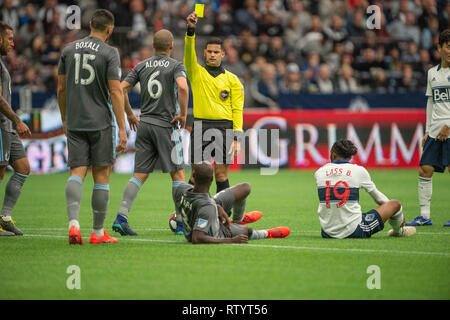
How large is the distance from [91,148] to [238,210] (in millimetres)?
2110

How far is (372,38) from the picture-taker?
79.2 feet

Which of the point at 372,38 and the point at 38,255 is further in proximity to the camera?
the point at 372,38

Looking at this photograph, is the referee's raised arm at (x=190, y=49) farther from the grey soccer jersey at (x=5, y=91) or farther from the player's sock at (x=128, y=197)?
the grey soccer jersey at (x=5, y=91)

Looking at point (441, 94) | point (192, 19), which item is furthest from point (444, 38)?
point (192, 19)

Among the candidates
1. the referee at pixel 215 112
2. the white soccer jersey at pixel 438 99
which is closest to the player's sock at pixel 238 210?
the referee at pixel 215 112

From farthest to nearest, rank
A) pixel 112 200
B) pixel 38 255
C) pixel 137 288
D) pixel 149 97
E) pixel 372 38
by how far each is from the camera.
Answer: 1. pixel 372 38
2. pixel 112 200
3. pixel 149 97
4. pixel 38 255
5. pixel 137 288

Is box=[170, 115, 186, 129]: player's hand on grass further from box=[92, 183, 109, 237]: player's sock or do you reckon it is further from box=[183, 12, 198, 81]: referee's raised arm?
box=[92, 183, 109, 237]: player's sock

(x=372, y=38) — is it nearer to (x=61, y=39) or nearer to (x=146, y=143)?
(x=61, y=39)

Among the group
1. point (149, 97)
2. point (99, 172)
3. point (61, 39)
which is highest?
point (61, 39)

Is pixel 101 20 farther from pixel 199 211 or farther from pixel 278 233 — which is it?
pixel 278 233

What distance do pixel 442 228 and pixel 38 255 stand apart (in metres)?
5.10

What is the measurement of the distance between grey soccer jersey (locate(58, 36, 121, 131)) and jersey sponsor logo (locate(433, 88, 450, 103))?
4.60 m

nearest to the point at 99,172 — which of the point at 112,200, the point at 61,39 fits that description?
the point at 112,200

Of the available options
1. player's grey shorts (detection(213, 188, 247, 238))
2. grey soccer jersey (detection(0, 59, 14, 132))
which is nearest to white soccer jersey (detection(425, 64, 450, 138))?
player's grey shorts (detection(213, 188, 247, 238))
